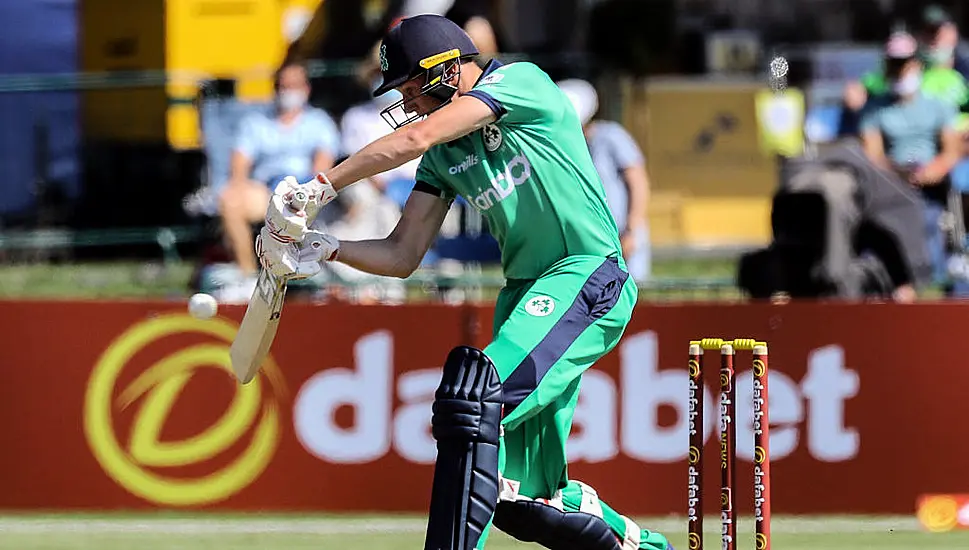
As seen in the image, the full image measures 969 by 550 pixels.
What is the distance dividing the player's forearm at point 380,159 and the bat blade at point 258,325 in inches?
16.6

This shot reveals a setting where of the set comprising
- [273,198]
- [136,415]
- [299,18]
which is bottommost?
[136,415]

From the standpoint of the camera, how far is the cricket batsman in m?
5.34

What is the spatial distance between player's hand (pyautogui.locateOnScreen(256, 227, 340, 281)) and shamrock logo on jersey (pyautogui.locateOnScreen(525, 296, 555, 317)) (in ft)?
2.12

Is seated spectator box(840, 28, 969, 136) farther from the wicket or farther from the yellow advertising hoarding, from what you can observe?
the wicket

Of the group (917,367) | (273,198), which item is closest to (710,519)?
(917,367)

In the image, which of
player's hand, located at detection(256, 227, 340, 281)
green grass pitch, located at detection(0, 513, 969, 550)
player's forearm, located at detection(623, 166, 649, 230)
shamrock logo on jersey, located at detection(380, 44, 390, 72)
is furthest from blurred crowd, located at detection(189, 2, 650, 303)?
player's hand, located at detection(256, 227, 340, 281)

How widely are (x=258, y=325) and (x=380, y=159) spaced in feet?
2.34

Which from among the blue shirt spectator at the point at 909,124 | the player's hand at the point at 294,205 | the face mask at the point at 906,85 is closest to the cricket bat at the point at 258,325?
the player's hand at the point at 294,205

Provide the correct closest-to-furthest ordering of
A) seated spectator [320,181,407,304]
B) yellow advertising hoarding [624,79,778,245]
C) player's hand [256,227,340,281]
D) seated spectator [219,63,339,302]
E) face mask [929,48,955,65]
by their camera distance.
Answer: player's hand [256,227,340,281]
seated spectator [320,181,407,304]
seated spectator [219,63,339,302]
face mask [929,48,955,65]
yellow advertising hoarding [624,79,778,245]

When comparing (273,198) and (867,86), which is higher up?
(867,86)

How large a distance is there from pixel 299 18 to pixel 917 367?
7826mm

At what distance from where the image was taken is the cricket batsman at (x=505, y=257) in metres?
5.34

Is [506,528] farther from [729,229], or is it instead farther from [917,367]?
[729,229]

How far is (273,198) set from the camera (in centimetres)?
529
